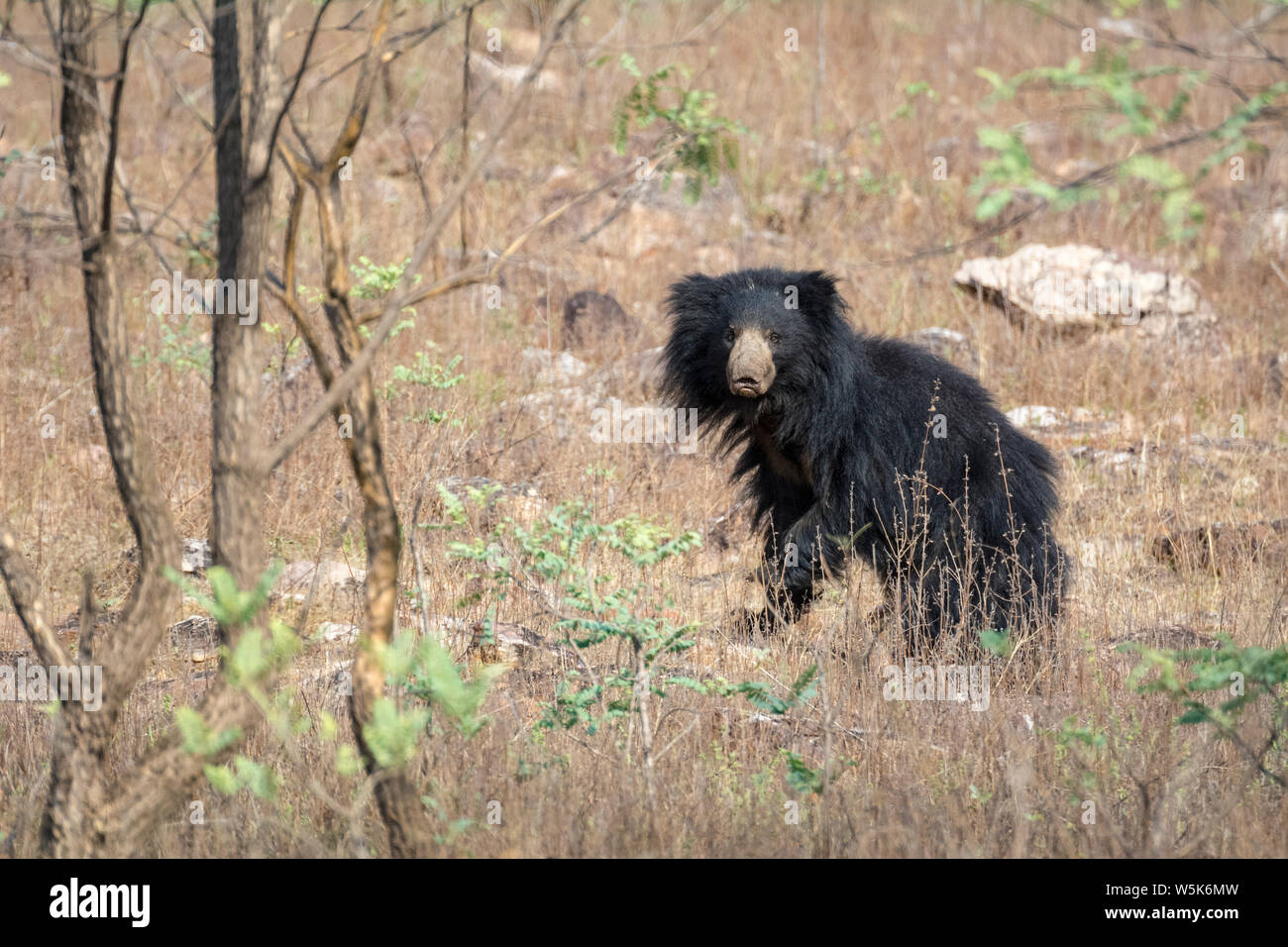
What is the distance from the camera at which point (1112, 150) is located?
44.3 feet

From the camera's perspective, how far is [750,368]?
5.39 metres

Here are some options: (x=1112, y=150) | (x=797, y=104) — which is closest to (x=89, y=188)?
(x=797, y=104)

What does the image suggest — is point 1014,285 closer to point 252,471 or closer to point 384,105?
point 384,105

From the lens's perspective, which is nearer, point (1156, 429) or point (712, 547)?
point (712, 547)

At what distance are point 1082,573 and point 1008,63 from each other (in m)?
10.2

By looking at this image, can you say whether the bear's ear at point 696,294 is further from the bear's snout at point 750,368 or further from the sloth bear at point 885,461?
the bear's snout at point 750,368

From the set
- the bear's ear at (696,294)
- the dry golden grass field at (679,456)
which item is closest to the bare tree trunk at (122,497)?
the dry golden grass field at (679,456)

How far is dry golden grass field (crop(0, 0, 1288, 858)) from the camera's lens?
3.16m

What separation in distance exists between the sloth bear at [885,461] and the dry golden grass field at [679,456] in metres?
0.23

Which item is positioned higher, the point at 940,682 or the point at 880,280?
the point at 880,280

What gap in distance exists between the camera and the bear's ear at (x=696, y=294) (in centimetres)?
580

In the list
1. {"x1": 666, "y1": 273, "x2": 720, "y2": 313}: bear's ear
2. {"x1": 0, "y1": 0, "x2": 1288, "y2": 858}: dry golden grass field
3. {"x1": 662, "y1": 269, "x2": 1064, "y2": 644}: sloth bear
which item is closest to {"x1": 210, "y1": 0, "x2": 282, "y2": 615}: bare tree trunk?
{"x1": 0, "y1": 0, "x2": 1288, "y2": 858}: dry golden grass field

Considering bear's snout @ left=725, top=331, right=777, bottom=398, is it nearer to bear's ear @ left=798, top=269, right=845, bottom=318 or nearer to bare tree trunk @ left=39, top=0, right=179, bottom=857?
bear's ear @ left=798, top=269, right=845, bottom=318

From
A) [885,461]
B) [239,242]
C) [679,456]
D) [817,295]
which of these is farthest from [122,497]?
[679,456]
